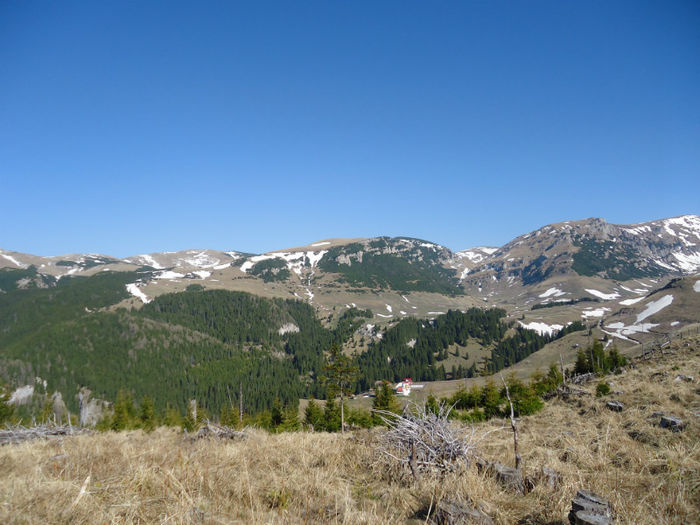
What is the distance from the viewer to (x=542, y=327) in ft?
574

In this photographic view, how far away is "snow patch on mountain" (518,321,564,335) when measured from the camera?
168m

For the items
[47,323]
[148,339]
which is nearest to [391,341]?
[148,339]

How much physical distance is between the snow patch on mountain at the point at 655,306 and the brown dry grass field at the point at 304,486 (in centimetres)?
16054

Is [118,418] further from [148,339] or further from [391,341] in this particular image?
[391,341]

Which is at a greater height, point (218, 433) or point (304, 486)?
point (304, 486)

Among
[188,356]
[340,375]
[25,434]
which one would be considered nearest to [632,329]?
[340,375]

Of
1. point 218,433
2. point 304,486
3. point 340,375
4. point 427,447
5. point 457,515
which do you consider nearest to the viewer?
point 457,515

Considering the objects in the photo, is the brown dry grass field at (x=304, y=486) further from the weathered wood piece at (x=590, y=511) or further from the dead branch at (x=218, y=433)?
the dead branch at (x=218, y=433)

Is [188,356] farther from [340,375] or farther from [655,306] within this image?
[655,306]

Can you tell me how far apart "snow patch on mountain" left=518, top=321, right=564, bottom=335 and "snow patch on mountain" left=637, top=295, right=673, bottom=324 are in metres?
36.7

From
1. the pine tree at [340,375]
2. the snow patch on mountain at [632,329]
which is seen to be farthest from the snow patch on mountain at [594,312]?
the pine tree at [340,375]

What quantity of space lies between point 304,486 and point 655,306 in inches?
7295

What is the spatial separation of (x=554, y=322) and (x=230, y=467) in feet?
672

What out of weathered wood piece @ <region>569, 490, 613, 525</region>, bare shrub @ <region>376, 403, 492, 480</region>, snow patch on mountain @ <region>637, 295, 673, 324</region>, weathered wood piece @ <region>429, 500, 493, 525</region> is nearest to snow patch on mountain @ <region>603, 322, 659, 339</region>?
snow patch on mountain @ <region>637, 295, 673, 324</region>
